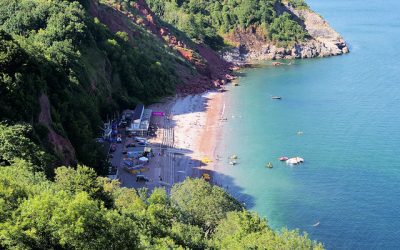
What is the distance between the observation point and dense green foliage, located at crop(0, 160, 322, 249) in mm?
25125

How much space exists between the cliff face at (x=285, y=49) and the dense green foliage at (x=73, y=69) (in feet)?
131

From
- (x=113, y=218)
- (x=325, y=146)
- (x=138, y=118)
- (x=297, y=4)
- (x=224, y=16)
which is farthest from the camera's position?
(x=297, y=4)

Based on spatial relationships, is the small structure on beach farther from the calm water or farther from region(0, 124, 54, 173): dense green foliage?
region(0, 124, 54, 173): dense green foliage

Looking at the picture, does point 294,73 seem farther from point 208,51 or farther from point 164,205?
point 164,205

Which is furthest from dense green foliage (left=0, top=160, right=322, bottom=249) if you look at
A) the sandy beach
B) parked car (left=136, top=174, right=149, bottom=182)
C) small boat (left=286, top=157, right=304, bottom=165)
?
small boat (left=286, top=157, right=304, bottom=165)

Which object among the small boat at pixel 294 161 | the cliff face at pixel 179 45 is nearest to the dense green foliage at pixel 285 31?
the cliff face at pixel 179 45

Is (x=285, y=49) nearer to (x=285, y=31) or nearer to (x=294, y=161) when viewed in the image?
(x=285, y=31)

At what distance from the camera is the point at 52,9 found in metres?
82.9

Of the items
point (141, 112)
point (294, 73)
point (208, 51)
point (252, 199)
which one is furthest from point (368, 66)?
point (252, 199)

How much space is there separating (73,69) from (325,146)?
39667 mm

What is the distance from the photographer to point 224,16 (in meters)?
156

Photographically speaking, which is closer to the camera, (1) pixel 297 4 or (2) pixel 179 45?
(2) pixel 179 45

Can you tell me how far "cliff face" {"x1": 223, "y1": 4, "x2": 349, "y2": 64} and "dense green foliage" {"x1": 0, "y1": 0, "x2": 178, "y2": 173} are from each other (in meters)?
39.8

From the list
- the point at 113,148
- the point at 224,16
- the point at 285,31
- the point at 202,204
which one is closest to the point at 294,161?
the point at 113,148
